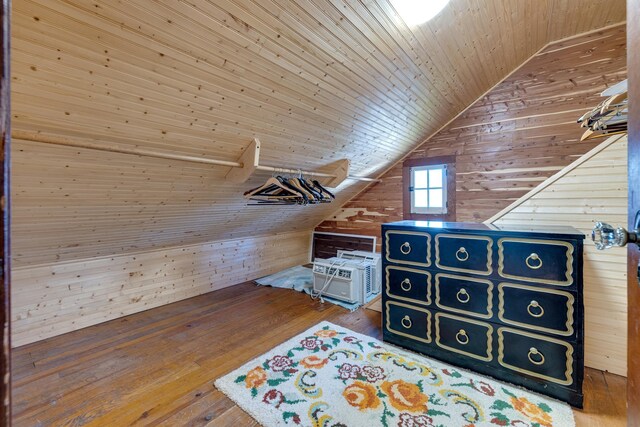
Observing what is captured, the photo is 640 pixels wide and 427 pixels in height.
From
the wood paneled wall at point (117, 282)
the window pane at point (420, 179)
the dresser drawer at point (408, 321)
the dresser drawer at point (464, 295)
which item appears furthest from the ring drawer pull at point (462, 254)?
the wood paneled wall at point (117, 282)

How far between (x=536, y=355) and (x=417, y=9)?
2306mm

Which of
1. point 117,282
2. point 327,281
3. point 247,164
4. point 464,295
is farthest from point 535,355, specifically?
point 117,282

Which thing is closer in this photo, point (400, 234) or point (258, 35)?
point (258, 35)

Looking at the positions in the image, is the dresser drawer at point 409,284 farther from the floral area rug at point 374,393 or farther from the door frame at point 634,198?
the door frame at point 634,198

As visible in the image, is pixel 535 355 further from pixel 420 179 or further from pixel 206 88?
pixel 206 88

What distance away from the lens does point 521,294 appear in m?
1.91

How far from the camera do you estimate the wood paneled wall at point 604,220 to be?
2.00 metres

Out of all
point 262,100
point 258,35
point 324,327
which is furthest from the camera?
point 324,327

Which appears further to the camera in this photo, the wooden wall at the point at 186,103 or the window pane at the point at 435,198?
the window pane at the point at 435,198

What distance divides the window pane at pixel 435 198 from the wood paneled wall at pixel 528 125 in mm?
240

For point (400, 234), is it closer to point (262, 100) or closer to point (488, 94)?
point (262, 100)

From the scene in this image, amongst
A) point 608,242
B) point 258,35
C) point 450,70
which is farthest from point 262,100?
point 608,242

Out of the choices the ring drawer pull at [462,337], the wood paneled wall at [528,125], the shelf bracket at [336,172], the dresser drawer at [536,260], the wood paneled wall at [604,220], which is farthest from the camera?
the shelf bracket at [336,172]

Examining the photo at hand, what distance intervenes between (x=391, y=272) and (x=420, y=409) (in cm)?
99
